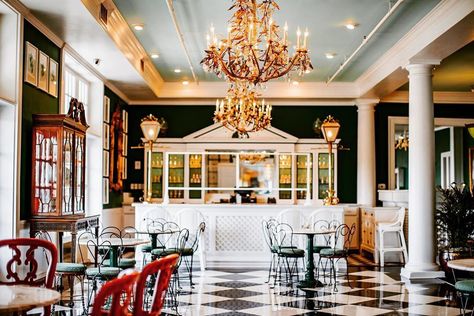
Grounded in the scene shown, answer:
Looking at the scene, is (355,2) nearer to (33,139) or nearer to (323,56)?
(323,56)

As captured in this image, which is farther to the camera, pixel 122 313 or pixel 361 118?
pixel 361 118

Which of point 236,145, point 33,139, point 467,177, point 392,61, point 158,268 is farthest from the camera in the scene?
point 467,177

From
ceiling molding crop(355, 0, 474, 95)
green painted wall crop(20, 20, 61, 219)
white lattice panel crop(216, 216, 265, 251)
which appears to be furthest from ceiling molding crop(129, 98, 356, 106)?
green painted wall crop(20, 20, 61, 219)

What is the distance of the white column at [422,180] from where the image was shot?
9.62 m

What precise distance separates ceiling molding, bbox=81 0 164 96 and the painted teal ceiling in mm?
122

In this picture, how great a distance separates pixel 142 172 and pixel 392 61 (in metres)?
6.56

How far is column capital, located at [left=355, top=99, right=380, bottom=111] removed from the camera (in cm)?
1390

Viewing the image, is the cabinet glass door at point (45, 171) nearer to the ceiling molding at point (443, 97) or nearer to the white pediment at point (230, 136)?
the white pediment at point (230, 136)

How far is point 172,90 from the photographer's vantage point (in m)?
14.1

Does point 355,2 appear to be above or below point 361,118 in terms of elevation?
above

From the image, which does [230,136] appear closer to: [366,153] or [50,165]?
[366,153]

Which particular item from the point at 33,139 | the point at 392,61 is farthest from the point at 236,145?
the point at 33,139

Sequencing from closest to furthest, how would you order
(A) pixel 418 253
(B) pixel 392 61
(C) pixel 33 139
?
(C) pixel 33 139 → (A) pixel 418 253 → (B) pixel 392 61

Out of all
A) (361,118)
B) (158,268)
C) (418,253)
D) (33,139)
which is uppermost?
(361,118)
